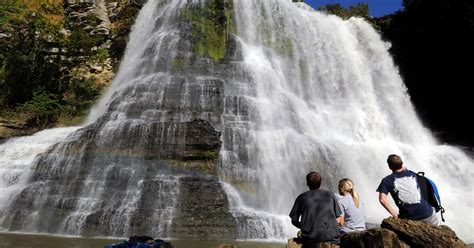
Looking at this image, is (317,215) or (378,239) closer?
(378,239)

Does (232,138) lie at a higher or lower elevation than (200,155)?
higher

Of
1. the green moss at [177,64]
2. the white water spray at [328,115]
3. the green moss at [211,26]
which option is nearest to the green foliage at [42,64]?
the green moss at [177,64]

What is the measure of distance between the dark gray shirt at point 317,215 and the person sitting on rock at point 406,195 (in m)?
0.63

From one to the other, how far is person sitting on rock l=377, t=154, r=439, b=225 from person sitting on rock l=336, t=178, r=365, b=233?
1.72 feet

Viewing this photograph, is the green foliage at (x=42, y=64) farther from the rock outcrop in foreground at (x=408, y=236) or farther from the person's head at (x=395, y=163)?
the rock outcrop in foreground at (x=408, y=236)

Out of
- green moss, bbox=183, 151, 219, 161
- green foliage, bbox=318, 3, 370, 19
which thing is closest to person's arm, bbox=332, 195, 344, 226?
green moss, bbox=183, 151, 219, 161

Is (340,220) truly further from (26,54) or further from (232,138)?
(26,54)

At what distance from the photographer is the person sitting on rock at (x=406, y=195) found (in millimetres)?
4520

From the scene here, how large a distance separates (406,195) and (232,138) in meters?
13.0

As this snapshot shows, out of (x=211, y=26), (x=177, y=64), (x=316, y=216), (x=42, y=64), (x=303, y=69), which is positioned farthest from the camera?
(x=42, y=64)

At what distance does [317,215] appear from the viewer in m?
4.71

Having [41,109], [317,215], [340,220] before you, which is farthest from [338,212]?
[41,109]

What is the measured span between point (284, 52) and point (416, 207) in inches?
985

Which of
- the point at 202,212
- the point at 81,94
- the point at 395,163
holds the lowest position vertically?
the point at 395,163
